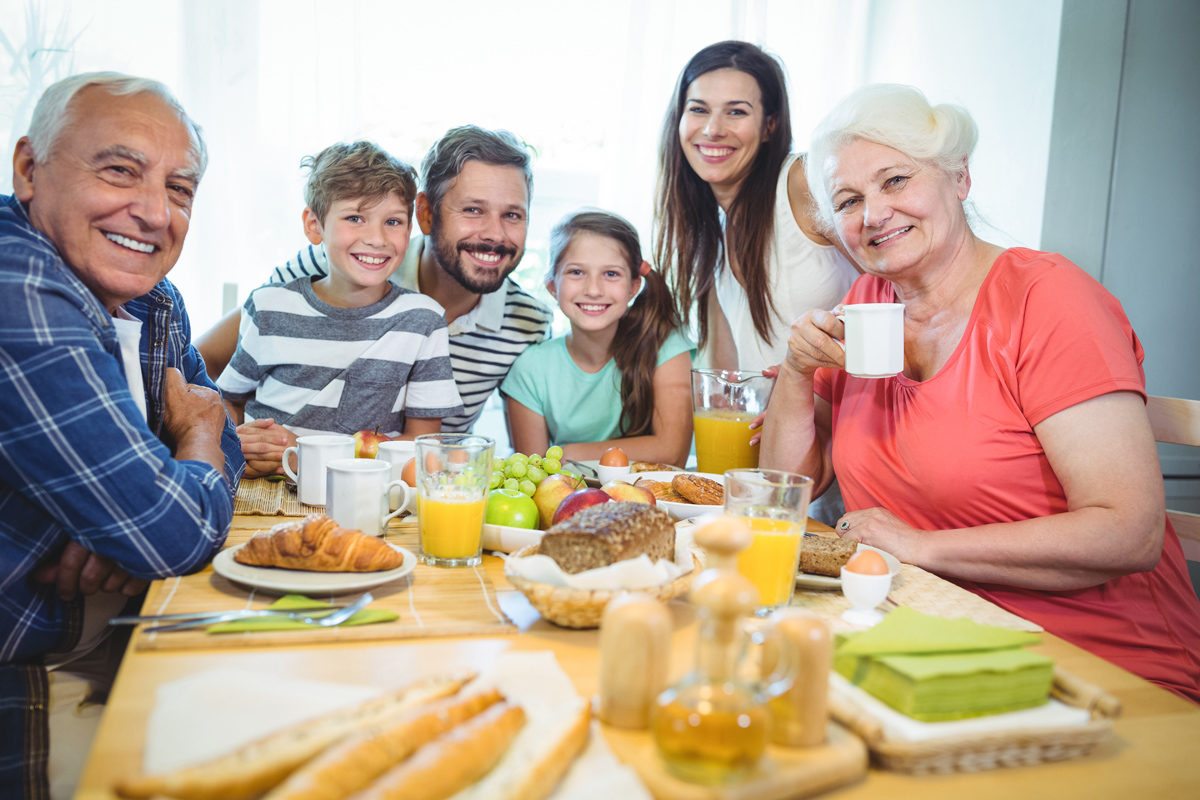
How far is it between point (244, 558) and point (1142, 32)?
3.63 m

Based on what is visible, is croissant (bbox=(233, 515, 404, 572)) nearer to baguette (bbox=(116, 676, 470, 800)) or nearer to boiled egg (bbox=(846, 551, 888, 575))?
baguette (bbox=(116, 676, 470, 800))

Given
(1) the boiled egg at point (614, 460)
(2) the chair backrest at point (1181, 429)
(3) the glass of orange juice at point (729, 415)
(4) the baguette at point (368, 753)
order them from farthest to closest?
1. (3) the glass of orange juice at point (729, 415)
2. (1) the boiled egg at point (614, 460)
3. (2) the chair backrest at point (1181, 429)
4. (4) the baguette at point (368, 753)

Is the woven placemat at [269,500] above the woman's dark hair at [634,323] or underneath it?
underneath

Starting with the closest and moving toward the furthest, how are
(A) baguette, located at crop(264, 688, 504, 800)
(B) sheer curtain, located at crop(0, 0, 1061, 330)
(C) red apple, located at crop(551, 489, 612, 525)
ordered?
(A) baguette, located at crop(264, 688, 504, 800)
(C) red apple, located at crop(551, 489, 612, 525)
(B) sheer curtain, located at crop(0, 0, 1061, 330)

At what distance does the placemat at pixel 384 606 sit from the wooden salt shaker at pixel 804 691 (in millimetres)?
387

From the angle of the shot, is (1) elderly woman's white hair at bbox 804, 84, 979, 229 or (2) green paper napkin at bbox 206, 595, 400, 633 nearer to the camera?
(2) green paper napkin at bbox 206, 595, 400, 633

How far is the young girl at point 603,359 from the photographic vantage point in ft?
8.46

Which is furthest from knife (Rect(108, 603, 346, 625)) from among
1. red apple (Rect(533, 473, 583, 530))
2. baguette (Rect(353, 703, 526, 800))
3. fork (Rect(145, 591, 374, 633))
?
red apple (Rect(533, 473, 583, 530))

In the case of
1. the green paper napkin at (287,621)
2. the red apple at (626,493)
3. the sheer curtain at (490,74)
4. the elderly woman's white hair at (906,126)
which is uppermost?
the sheer curtain at (490,74)

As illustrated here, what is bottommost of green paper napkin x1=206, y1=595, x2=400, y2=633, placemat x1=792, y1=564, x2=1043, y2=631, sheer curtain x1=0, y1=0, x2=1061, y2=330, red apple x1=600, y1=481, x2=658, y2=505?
placemat x1=792, y1=564, x2=1043, y2=631

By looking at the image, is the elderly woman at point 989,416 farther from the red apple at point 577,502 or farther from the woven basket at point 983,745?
the woven basket at point 983,745

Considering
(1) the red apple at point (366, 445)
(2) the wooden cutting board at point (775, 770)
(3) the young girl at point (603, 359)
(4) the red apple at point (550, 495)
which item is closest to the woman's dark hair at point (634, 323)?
(3) the young girl at point (603, 359)

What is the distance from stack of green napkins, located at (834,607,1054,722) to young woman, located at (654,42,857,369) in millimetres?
1718

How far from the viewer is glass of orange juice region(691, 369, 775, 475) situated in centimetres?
216
